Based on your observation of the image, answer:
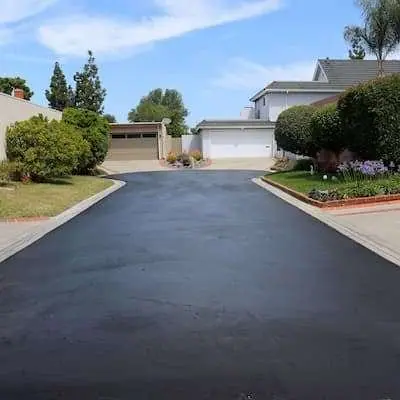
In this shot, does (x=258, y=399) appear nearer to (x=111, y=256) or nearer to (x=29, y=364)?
(x=29, y=364)

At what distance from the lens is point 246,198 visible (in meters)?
21.3

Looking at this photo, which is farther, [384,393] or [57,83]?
[57,83]

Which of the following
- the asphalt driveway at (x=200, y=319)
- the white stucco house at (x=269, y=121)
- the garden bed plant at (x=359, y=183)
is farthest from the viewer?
the white stucco house at (x=269, y=121)

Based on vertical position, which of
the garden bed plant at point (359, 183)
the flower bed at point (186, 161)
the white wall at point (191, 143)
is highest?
the white wall at point (191, 143)

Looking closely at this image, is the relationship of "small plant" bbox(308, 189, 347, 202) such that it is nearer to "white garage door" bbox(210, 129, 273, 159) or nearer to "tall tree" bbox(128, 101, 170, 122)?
"white garage door" bbox(210, 129, 273, 159)

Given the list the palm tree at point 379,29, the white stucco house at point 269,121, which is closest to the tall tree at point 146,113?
the white stucco house at point 269,121

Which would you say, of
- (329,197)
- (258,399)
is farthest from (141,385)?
(329,197)

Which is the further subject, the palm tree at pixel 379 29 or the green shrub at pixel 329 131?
the palm tree at pixel 379 29

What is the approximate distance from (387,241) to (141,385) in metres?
7.69

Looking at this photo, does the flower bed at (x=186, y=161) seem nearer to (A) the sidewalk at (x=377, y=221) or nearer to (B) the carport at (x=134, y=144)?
(B) the carport at (x=134, y=144)

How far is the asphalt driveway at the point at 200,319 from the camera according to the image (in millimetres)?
4758

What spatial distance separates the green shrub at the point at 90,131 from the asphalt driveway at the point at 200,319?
23418 mm

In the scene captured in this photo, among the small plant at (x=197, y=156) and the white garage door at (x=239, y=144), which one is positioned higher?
the white garage door at (x=239, y=144)

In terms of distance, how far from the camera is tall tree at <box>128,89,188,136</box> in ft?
236
